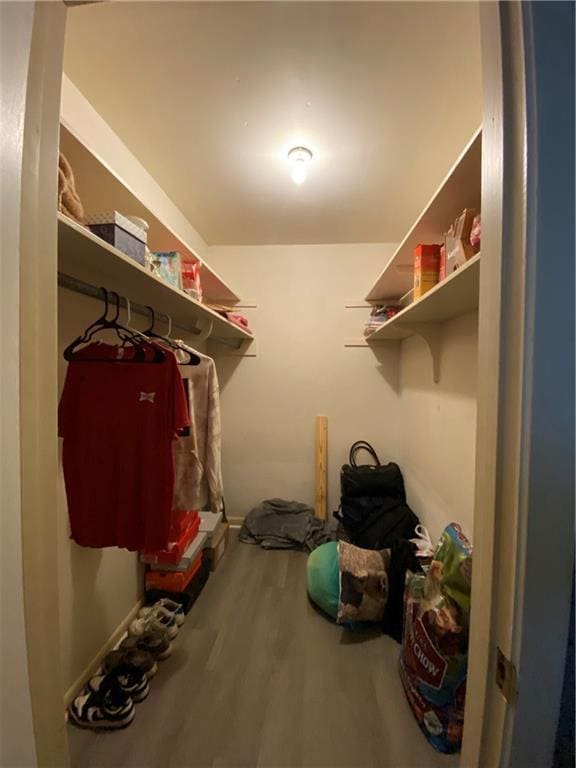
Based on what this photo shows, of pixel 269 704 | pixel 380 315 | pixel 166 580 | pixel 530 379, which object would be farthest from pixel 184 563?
pixel 380 315

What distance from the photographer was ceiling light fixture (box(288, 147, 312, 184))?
1479mm

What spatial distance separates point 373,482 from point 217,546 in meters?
1.17

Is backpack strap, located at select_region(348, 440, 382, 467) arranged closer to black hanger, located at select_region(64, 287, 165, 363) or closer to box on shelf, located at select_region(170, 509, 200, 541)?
box on shelf, located at select_region(170, 509, 200, 541)

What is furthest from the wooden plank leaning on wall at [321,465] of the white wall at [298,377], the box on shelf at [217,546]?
the box on shelf at [217,546]

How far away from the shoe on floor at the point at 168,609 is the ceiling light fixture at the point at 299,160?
2.26 m

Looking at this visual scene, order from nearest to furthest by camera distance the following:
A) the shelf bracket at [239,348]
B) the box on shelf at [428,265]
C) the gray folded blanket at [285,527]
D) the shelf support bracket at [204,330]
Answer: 1. the box on shelf at [428,265]
2. the shelf support bracket at [204,330]
3. the gray folded blanket at [285,527]
4. the shelf bracket at [239,348]

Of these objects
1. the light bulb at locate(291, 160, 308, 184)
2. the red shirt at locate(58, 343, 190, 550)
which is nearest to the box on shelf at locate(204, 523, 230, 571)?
the red shirt at locate(58, 343, 190, 550)

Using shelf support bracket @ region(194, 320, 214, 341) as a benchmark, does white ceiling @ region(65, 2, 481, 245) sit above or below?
above

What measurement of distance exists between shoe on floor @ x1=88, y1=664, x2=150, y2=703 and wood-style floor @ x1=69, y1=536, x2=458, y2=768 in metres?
0.04

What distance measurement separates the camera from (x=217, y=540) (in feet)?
6.84

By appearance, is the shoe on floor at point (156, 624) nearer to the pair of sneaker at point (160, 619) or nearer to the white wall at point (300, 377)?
the pair of sneaker at point (160, 619)

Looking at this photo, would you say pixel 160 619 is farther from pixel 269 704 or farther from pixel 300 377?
pixel 300 377

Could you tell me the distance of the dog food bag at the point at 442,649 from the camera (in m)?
1.01

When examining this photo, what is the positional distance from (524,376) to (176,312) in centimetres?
168
